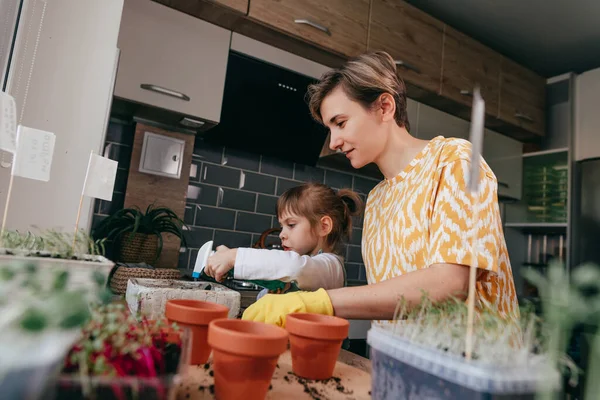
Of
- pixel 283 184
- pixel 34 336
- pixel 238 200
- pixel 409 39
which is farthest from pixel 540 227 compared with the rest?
pixel 34 336

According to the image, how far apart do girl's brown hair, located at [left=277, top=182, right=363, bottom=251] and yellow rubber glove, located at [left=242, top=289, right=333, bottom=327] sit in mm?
838

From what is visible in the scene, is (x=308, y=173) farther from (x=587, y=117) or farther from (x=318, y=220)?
(x=587, y=117)

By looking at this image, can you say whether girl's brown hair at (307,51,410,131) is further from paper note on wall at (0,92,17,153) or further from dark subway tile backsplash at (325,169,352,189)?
dark subway tile backsplash at (325,169,352,189)

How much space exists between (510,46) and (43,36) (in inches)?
111

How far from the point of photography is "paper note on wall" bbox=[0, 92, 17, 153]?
25.0 inches

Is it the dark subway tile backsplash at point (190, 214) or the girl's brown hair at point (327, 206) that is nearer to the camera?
the girl's brown hair at point (327, 206)

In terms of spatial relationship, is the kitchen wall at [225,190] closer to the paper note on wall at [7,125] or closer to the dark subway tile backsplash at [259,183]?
the dark subway tile backsplash at [259,183]

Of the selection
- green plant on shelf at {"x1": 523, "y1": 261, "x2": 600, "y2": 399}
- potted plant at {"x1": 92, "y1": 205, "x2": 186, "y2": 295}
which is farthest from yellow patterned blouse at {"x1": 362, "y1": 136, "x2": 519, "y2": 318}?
potted plant at {"x1": 92, "y1": 205, "x2": 186, "y2": 295}

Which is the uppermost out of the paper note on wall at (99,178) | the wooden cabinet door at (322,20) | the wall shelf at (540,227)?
the wooden cabinet door at (322,20)

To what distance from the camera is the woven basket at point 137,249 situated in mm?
1771

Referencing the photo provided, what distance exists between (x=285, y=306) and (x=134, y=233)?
1.18m

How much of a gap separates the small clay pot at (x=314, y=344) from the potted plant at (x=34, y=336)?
345mm

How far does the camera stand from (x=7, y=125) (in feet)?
2.13

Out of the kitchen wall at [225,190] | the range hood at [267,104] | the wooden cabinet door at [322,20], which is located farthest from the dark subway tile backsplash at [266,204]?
the wooden cabinet door at [322,20]
